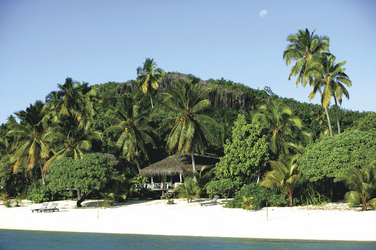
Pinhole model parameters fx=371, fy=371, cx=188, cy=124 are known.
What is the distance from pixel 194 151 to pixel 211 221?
13.2m

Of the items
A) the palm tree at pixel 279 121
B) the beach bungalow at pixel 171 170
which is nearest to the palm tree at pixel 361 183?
the palm tree at pixel 279 121

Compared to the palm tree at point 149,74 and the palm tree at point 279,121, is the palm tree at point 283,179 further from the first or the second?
the palm tree at point 149,74

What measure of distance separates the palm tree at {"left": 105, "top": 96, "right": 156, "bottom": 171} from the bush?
12.2 meters

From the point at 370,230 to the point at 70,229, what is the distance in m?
14.0

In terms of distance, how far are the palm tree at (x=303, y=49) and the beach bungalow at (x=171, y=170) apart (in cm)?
1054

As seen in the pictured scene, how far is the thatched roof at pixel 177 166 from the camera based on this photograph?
98.3 feet

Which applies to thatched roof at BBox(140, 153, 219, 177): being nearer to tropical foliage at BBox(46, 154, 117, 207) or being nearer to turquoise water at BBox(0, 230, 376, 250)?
tropical foliage at BBox(46, 154, 117, 207)

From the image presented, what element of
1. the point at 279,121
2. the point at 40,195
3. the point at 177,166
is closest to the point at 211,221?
the point at 177,166

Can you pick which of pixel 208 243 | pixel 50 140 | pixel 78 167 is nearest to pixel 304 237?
pixel 208 243

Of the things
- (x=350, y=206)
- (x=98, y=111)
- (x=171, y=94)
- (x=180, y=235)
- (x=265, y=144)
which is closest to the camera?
(x=180, y=235)

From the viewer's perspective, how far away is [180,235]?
55.5ft

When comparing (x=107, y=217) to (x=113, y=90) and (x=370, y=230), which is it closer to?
(x=370, y=230)

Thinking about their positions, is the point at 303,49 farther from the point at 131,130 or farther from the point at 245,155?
the point at 131,130

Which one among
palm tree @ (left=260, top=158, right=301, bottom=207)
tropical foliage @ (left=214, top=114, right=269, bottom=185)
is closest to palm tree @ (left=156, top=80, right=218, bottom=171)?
tropical foliage @ (left=214, top=114, right=269, bottom=185)
